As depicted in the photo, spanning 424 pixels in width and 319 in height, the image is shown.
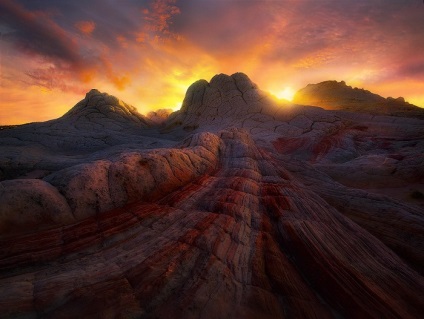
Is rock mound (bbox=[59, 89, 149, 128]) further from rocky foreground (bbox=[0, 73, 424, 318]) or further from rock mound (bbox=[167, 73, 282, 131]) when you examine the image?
rocky foreground (bbox=[0, 73, 424, 318])

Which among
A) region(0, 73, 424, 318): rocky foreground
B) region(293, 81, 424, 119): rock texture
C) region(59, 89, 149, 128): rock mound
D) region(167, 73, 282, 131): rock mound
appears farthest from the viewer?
region(293, 81, 424, 119): rock texture

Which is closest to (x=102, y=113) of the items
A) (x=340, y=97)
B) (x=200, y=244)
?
(x=200, y=244)

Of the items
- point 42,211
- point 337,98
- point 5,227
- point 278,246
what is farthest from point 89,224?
point 337,98

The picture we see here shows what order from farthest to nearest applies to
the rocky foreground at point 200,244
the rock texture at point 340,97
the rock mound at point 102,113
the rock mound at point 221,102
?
the rock texture at point 340,97
the rock mound at point 221,102
the rock mound at point 102,113
the rocky foreground at point 200,244

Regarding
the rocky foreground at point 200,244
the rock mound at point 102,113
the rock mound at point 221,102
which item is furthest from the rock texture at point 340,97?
the rock mound at point 102,113

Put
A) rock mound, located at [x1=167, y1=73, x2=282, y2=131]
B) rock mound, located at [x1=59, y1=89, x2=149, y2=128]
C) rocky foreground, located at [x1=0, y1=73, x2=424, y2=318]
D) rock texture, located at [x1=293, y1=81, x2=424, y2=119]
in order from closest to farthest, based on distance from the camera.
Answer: rocky foreground, located at [x1=0, y1=73, x2=424, y2=318]
rock mound, located at [x1=59, y1=89, x2=149, y2=128]
rock mound, located at [x1=167, y1=73, x2=282, y2=131]
rock texture, located at [x1=293, y1=81, x2=424, y2=119]

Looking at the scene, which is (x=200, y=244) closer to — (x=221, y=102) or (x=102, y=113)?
(x=221, y=102)

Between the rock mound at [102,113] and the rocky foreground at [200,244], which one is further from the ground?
the rock mound at [102,113]

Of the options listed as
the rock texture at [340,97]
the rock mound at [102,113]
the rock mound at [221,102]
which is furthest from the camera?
the rock texture at [340,97]

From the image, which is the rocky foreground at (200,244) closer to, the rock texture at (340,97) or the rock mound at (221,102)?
the rock mound at (221,102)

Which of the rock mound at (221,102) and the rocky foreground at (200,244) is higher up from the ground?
the rock mound at (221,102)

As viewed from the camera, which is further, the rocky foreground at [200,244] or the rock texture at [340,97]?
the rock texture at [340,97]

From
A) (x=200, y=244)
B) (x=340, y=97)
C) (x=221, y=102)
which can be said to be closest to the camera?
(x=200, y=244)

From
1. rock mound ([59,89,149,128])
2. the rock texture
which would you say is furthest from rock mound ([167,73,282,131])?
the rock texture
